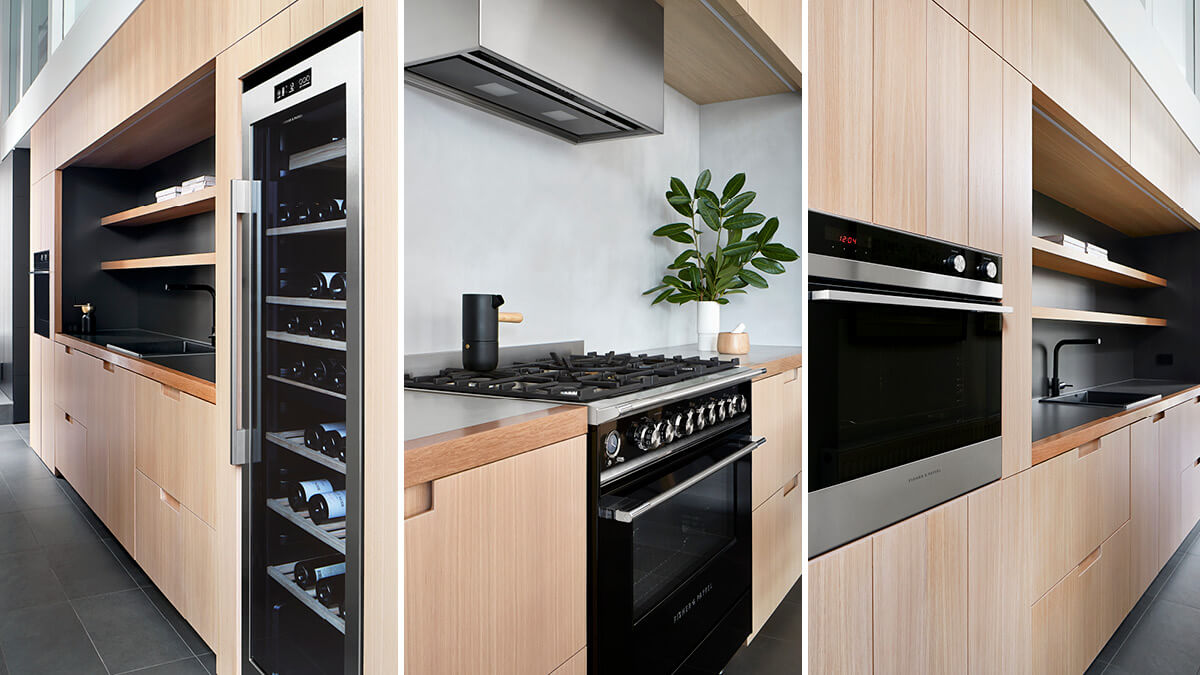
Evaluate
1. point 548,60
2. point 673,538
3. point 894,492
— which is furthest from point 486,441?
point 548,60

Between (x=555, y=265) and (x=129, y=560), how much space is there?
5.30ft

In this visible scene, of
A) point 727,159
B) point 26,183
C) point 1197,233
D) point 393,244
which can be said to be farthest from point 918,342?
point 26,183

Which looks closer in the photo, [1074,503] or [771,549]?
[1074,503]

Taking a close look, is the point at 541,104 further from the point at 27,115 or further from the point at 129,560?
the point at 27,115

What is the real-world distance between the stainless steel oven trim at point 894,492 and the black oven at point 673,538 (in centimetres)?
35

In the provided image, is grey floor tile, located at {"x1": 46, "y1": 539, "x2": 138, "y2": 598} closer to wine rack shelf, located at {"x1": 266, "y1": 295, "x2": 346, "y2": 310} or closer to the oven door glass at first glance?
wine rack shelf, located at {"x1": 266, "y1": 295, "x2": 346, "y2": 310}

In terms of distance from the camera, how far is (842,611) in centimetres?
79

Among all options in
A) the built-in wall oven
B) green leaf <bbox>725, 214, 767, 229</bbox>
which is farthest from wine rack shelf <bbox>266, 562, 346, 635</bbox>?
green leaf <bbox>725, 214, 767, 229</bbox>

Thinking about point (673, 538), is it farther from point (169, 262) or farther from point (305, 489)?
point (169, 262)

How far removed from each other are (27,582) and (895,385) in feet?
7.77

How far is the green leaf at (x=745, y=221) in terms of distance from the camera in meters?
1.51

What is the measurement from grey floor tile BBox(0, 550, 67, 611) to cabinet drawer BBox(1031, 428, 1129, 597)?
7.75 ft

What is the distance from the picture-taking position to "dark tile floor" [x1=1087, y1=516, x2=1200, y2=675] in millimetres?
1679

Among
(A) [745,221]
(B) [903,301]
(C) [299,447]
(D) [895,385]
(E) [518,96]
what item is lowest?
(C) [299,447]
